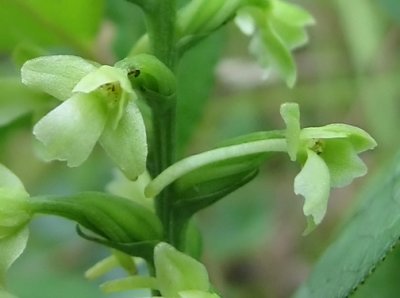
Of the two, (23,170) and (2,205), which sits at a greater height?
(2,205)

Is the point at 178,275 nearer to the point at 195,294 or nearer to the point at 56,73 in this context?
the point at 195,294

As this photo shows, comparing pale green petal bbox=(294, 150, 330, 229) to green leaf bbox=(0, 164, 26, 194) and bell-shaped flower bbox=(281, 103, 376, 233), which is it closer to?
bell-shaped flower bbox=(281, 103, 376, 233)

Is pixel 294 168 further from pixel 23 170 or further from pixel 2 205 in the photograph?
pixel 2 205

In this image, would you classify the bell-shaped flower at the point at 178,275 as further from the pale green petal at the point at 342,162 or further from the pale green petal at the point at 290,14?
the pale green petal at the point at 290,14

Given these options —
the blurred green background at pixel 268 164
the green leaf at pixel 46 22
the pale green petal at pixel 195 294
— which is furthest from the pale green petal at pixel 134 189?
the blurred green background at pixel 268 164

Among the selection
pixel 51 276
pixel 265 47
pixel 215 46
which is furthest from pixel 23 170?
pixel 265 47

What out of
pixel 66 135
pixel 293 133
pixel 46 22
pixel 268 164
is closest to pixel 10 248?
pixel 66 135

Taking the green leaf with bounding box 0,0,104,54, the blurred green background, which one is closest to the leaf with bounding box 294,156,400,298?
the green leaf with bounding box 0,0,104,54
